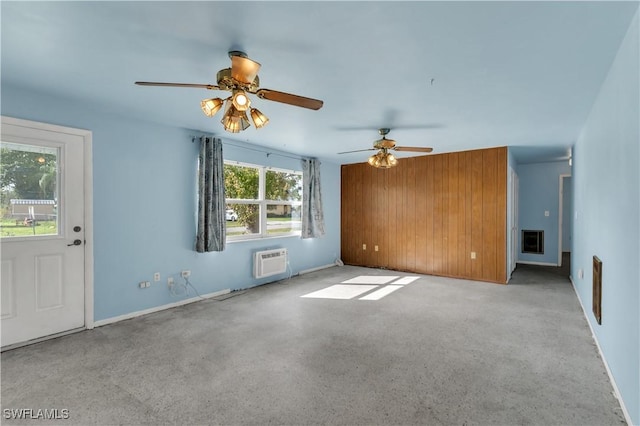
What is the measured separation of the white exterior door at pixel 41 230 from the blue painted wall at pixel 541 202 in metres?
8.15

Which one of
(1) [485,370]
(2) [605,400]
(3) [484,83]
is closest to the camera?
(2) [605,400]

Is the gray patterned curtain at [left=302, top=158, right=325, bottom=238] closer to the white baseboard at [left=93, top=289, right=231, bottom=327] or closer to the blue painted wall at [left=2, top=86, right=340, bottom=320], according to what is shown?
the blue painted wall at [left=2, top=86, right=340, bottom=320]

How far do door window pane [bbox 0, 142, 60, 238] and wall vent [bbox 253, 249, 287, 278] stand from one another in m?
2.67

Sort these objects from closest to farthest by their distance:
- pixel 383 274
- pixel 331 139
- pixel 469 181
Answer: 1. pixel 331 139
2. pixel 469 181
3. pixel 383 274

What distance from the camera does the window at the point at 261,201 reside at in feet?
16.9

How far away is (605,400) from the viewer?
7.07 feet

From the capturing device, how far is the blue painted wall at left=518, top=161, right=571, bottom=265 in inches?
278

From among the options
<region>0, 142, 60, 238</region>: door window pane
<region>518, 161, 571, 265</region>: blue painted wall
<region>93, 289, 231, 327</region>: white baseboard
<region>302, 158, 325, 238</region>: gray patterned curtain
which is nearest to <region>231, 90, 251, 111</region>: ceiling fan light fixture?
<region>0, 142, 60, 238</region>: door window pane

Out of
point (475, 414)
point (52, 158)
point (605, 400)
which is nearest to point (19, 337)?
point (52, 158)

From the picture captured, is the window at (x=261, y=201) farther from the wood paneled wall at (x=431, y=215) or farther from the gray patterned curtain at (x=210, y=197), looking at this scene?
the wood paneled wall at (x=431, y=215)

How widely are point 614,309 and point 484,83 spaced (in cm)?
197

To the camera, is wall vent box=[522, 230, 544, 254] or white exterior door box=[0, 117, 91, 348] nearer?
white exterior door box=[0, 117, 91, 348]

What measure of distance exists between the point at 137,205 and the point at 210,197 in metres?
0.91

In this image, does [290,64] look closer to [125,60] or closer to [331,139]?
[125,60]
